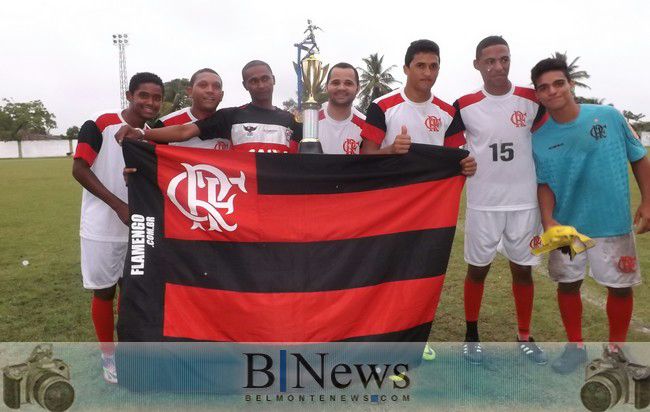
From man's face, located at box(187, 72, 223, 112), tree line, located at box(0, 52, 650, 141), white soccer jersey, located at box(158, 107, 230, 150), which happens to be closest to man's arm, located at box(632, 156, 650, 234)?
white soccer jersey, located at box(158, 107, 230, 150)

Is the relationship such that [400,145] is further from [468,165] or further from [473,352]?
[473,352]

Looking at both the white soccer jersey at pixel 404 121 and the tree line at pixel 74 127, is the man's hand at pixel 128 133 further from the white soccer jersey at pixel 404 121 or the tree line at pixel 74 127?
the tree line at pixel 74 127

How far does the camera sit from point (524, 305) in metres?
4.00

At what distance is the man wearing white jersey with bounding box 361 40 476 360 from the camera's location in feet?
11.6

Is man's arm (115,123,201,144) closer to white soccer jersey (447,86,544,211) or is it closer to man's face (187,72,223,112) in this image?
man's face (187,72,223,112)

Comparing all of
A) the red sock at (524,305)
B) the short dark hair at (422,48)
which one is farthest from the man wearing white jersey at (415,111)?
the red sock at (524,305)

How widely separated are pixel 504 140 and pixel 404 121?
80 centimetres

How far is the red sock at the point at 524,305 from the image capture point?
399 cm

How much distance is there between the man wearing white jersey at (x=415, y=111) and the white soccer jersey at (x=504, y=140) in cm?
14

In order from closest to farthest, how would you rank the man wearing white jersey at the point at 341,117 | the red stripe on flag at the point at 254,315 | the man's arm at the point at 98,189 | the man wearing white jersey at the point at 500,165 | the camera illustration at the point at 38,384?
the camera illustration at the point at 38,384, the red stripe on flag at the point at 254,315, the man's arm at the point at 98,189, the man wearing white jersey at the point at 500,165, the man wearing white jersey at the point at 341,117

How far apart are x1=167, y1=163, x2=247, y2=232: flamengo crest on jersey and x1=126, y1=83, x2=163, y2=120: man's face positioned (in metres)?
0.71

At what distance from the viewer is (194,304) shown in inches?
122

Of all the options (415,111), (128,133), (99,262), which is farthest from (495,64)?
(99,262)

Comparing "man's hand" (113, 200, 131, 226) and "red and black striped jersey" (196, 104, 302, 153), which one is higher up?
"red and black striped jersey" (196, 104, 302, 153)
